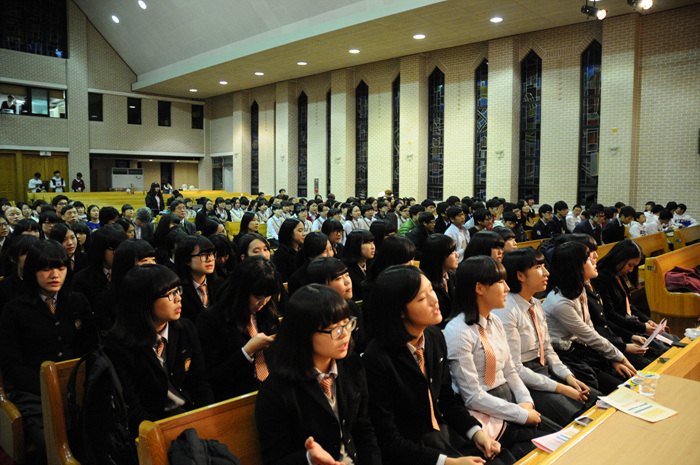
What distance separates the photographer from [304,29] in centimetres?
1354

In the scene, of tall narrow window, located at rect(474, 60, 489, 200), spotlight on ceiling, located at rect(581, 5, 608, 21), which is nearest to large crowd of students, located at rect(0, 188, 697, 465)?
spotlight on ceiling, located at rect(581, 5, 608, 21)

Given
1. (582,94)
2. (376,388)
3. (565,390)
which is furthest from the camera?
(582,94)

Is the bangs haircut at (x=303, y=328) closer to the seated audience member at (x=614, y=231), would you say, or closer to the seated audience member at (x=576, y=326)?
the seated audience member at (x=576, y=326)

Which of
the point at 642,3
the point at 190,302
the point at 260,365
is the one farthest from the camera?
the point at 642,3

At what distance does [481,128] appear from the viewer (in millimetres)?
14703

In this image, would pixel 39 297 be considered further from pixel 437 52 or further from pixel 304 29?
pixel 437 52

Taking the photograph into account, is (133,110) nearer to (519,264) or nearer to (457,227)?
(457,227)

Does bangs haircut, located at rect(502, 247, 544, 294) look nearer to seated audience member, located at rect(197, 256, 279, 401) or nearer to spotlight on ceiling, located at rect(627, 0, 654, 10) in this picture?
seated audience member, located at rect(197, 256, 279, 401)

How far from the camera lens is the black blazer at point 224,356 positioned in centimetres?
271

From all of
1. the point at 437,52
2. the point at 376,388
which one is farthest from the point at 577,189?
the point at 376,388

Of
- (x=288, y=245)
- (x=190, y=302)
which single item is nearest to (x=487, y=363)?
(x=190, y=302)

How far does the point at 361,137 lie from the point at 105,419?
16.1 m

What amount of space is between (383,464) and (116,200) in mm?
15161

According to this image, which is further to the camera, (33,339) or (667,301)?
(667,301)
